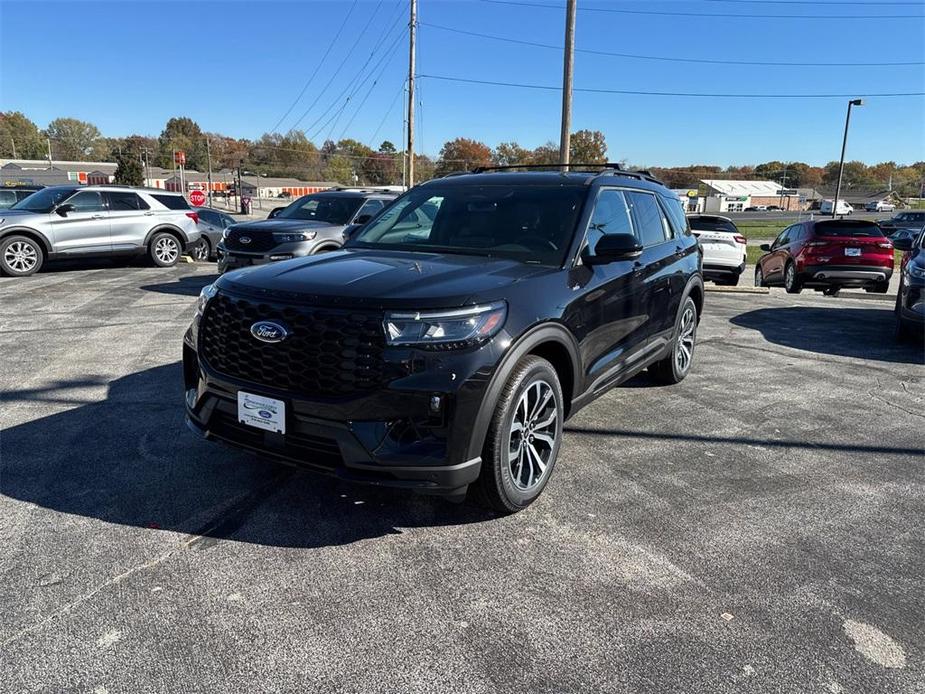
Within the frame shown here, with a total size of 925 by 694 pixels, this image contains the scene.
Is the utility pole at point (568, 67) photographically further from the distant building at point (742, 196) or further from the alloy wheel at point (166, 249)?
the distant building at point (742, 196)

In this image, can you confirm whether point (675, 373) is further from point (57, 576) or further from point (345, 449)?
point (57, 576)

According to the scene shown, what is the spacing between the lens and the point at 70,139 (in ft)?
445

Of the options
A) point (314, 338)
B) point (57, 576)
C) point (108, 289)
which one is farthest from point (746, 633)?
point (108, 289)

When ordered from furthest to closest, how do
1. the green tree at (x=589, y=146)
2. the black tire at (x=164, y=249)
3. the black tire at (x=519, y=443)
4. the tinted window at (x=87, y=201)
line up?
the green tree at (x=589, y=146), the black tire at (x=164, y=249), the tinted window at (x=87, y=201), the black tire at (x=519, y=443)

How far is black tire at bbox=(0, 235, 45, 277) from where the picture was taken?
1144cm

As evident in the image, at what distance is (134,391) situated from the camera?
532 centimetres

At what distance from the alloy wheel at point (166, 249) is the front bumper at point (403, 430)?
38.8 feet

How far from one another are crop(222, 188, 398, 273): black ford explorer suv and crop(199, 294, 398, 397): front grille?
5.95 meters

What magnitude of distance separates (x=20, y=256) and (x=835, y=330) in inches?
521

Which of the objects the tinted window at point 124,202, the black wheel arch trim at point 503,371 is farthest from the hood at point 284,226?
the black wheel arch trim at point 503,371

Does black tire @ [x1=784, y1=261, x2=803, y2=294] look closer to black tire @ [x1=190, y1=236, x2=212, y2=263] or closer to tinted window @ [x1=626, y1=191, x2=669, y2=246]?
tinted window @ [x1=626, y1=191, x2=669, y2=246]

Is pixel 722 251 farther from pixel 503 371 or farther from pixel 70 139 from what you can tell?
pixel 70 139

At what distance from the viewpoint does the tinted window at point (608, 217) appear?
4.09 metres

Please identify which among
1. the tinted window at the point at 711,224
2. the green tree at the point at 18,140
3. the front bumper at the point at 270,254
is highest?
the green tree at the point at 18,140
